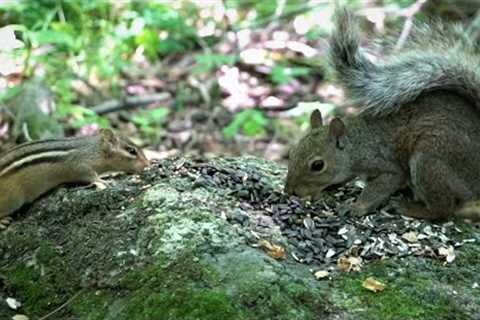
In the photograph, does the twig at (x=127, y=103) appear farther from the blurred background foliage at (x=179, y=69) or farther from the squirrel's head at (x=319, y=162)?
the squirrel's head at (x=319, y=162)

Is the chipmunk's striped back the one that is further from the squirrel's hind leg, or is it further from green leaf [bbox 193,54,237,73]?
green leaf [bbox 193,54,237,73]

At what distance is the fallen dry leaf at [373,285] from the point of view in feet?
9.95

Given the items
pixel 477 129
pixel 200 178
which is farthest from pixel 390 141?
pixel 200 178

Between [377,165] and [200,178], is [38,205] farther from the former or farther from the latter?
[377,165]

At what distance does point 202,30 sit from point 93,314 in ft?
20.5

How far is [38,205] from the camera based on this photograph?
390 cm

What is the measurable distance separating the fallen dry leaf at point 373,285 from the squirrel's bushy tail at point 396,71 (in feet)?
3.55

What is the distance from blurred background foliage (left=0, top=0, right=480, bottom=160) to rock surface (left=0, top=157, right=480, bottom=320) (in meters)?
3.03

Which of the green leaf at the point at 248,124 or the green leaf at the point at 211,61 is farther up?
the green leaf at the point at 211,61

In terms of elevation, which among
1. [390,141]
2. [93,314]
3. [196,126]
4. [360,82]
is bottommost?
[196,126]

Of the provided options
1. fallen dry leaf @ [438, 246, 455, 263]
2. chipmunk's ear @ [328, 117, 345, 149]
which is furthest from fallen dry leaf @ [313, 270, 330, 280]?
chipmunk's ear @ [328, 117, 345, 149]

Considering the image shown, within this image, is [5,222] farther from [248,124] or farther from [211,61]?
[211,61]

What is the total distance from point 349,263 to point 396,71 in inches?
43.6

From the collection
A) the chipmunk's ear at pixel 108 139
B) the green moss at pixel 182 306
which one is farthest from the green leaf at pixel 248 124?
the green moss at pixel 182 306
